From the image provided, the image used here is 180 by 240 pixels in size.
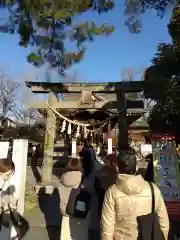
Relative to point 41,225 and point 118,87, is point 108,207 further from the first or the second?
point 118,87

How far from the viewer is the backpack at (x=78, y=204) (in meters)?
4.20

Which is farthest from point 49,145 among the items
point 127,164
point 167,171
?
point 127,164

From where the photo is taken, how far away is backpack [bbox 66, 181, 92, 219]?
420 cm

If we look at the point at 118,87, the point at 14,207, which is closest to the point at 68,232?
the point at 14,207

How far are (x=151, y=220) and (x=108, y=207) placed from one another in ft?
1.35

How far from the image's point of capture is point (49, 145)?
9.98 metres

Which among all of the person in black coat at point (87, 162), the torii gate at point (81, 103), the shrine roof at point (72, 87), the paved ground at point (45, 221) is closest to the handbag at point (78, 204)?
the person in black coat at point (87, 162)

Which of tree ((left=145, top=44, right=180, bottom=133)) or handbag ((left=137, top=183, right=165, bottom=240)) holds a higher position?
tree ((left=145, top=44, right=180, bottom=133))

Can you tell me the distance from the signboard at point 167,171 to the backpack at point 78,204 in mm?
2123

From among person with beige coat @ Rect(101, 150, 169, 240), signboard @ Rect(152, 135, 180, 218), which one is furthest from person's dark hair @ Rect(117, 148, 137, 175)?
signboard @ Rect(152, 135, 180, 218)

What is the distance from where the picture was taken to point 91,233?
5758mm

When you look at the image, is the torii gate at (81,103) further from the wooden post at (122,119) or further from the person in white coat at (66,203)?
the person in white coat at (66,203)

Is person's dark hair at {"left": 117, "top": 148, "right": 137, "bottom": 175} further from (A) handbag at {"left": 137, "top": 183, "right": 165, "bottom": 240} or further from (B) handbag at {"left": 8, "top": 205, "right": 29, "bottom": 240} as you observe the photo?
(B) handbag at {"left": 8, "top": 205, "right": 29, "bottom": 240}

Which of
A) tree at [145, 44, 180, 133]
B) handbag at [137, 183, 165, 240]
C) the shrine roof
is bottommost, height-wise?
handbag at [137, 183, 165, 240]
